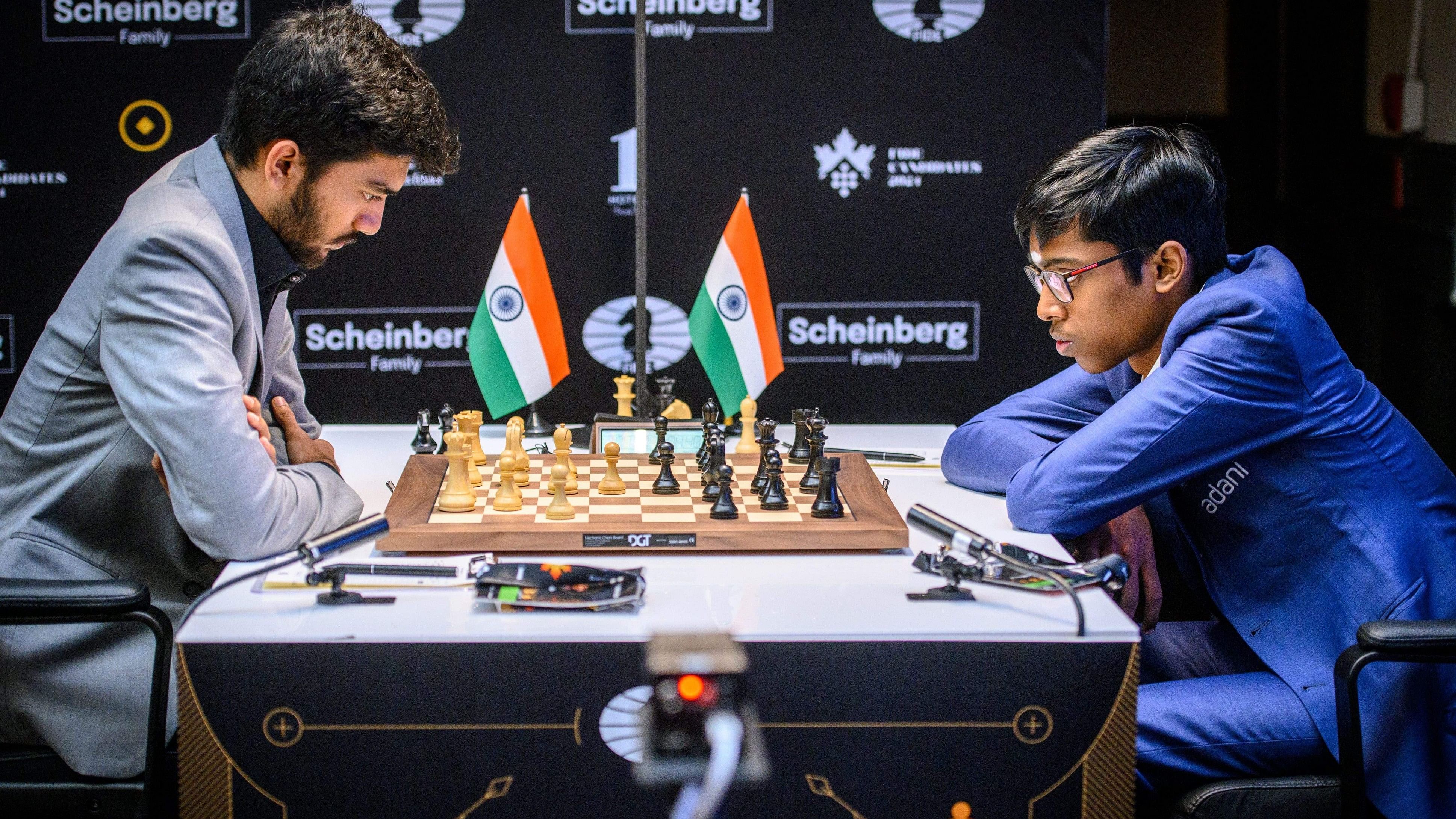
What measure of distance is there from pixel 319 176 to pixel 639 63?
59.5 inches

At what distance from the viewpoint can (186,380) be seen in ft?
5.59

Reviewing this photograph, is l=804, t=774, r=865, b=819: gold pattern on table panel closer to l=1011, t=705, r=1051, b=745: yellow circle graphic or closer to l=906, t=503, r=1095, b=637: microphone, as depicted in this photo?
l=1011, t=705, r=1051, b=745: yellow circle graphic

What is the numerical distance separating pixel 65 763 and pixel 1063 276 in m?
1.69

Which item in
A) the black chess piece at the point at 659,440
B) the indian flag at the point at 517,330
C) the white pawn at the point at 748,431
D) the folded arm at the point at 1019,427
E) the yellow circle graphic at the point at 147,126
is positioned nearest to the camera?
the black chess piece at the point at 659,440

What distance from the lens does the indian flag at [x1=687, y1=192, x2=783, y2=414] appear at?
3.21 m

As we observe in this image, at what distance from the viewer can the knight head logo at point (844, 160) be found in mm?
3572

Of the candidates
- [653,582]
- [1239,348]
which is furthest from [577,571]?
[1239,348]

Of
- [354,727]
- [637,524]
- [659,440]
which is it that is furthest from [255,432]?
[659,440]

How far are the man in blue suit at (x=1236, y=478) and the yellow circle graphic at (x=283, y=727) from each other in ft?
3.72

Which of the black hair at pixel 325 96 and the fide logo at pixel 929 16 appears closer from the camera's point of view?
the black hair at pixel 325 96

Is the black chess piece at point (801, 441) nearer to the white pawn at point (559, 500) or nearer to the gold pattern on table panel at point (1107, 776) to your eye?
the white pawn at point (559, 500)

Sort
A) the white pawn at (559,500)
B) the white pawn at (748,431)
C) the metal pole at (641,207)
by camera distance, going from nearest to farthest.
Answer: the white pawn at (559,500)
the white pawn at (748,431)
the metal pole at (641,207)

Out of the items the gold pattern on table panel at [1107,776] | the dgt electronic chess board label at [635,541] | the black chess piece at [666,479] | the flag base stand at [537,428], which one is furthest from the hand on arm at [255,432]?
the gold pattern on table panel at [1107,776]

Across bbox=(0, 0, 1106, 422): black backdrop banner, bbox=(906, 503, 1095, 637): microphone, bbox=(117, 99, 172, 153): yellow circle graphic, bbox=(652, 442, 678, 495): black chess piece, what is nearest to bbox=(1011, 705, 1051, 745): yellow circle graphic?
bbox=(906, 503, 1095, 637): microphone
